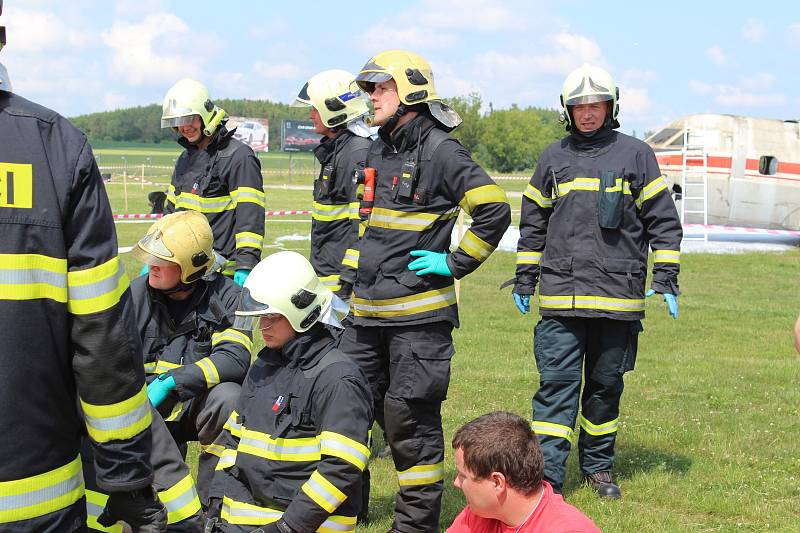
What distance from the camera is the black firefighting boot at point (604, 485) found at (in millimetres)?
6148

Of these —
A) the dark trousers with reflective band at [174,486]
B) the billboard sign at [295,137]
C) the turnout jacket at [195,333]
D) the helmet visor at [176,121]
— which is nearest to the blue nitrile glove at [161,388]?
the turnout jacket at [195,333]

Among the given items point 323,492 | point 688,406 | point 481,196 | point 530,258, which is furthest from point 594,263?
point 688,406

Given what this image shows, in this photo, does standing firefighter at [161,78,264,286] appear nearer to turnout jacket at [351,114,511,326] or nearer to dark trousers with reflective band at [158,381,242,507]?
turnout jacket at [351,114,511,326]

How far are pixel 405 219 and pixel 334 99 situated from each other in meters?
1.98

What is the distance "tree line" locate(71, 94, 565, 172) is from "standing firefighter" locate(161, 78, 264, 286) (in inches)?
2739

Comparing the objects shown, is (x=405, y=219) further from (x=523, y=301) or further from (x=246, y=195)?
(x=246, y=195)

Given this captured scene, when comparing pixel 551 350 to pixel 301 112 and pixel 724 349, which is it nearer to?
pixel 724 349

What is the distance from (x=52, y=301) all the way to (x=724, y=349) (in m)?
9.61

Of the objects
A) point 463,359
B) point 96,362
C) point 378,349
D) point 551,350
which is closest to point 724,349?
point 463,359

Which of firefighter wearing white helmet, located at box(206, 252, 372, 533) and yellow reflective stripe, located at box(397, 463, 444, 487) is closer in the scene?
firefighter wearing white helmet, located at box(206, 252, 372, 533)

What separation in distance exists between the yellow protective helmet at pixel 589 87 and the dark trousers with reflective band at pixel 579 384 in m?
1.34

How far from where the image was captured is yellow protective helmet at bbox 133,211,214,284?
5039 millimetres

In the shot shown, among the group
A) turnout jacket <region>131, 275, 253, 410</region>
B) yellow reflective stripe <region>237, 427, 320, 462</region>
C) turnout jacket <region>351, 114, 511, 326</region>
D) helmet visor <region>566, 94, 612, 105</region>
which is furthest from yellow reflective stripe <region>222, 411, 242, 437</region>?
helmet visor <region>566, 94, 612, 105</region>

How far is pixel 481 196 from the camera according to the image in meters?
5.26
